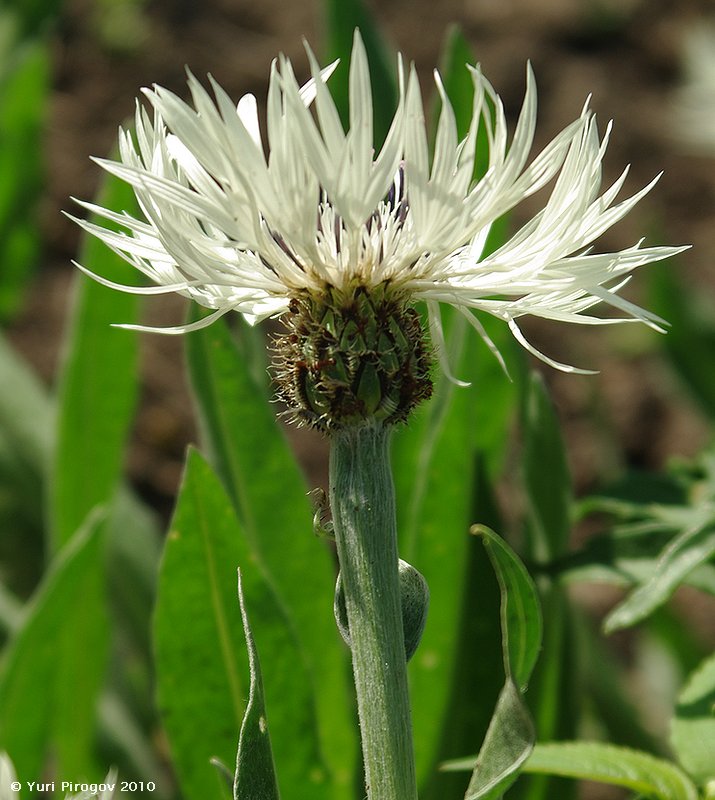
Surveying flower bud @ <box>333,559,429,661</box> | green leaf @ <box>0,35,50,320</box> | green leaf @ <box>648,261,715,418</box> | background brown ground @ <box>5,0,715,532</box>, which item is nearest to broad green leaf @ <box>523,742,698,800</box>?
flower bud @ <box>333,559,429,661</box>

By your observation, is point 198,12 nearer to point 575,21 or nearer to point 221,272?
point 575,21

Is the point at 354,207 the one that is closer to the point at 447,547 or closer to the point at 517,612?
the point at 517,612

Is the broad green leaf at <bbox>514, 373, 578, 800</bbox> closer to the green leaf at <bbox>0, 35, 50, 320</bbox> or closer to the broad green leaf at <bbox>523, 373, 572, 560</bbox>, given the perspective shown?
the broad green leaf at <bbox>523, 373, 572, 560</bbox>

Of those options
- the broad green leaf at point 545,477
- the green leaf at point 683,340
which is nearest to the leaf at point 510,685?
the broad green leaf at point 545,477

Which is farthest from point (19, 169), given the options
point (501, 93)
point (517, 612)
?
point (517, 612)

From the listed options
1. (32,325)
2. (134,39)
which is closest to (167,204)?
(32,325)

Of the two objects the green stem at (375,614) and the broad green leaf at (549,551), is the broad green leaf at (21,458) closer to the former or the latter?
the broad green leaf at (549,551)
